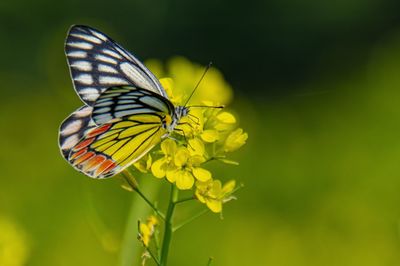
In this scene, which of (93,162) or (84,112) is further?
(84,112)

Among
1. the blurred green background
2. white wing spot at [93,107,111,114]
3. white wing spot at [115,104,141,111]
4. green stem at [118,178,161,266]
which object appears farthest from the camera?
the blurred green background

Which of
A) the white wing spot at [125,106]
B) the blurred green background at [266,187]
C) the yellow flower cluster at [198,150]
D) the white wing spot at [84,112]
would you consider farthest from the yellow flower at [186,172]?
the blurred green background at [266,187]

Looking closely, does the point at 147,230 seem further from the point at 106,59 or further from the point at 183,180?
the point at 106,59

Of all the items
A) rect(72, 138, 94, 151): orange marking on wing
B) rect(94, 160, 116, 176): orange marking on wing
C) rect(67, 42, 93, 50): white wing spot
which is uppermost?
rect(67, 42, 93, 50): white wing spot

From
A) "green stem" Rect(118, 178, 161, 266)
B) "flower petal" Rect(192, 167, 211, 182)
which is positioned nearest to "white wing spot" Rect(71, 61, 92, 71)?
"flower petal" Rect(192, 167, 211, 182)

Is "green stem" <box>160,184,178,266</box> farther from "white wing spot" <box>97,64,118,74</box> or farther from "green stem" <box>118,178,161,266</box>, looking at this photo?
"green stem" <box>118,178,161,266</box>

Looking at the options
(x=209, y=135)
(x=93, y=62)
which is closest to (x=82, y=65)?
(x=93, y=62)

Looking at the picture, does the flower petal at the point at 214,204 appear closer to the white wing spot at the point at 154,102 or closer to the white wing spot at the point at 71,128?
the white wing spot at the point at 154,102
